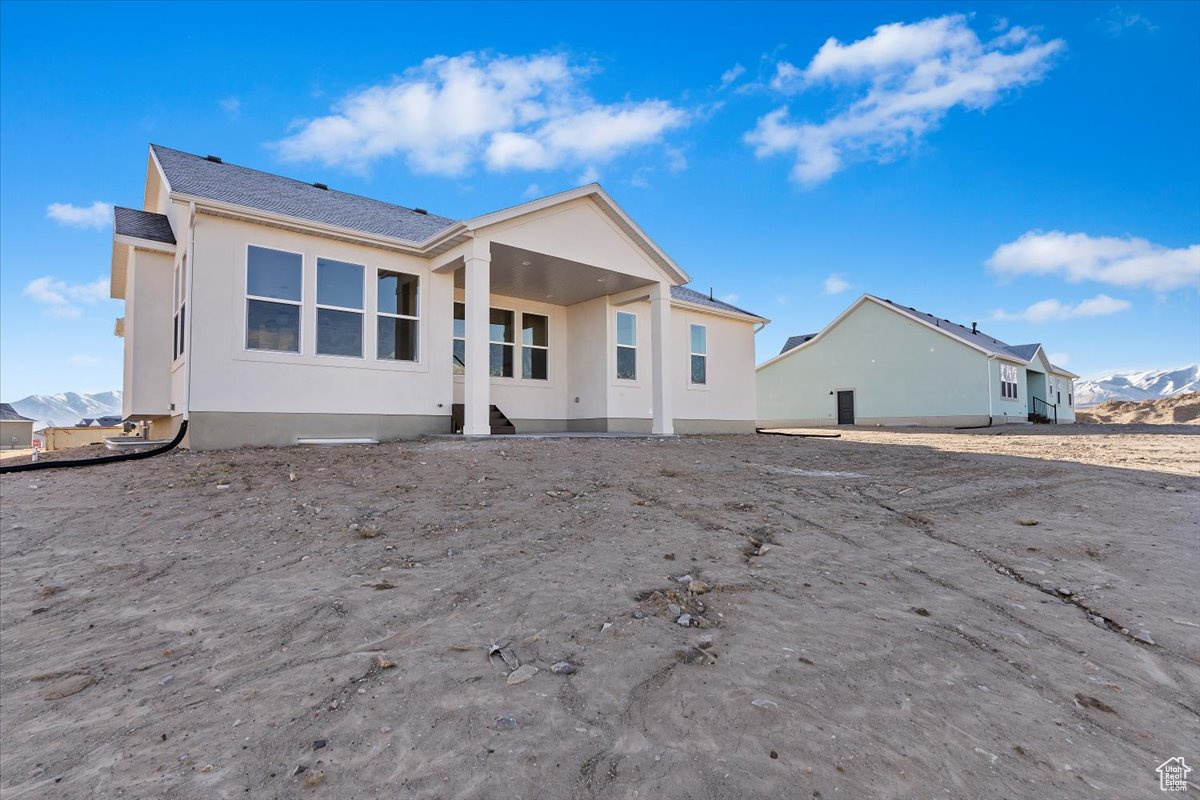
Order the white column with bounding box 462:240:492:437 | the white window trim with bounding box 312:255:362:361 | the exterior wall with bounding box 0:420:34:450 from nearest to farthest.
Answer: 1. the white window trim with bounding box 312:255:362:361
2. the white column with bounding box 462:240:492:437
3. the exterior wall with bounding box 0:420:34:450

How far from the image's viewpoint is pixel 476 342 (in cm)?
997

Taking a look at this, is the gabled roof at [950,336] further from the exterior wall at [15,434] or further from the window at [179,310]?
the exterior wall at [15,434]

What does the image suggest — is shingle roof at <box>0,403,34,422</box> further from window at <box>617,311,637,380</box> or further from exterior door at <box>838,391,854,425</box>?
exterior door at <box>838,391,854,425</box>

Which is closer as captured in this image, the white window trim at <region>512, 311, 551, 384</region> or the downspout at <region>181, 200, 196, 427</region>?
the downspout at <region>181, 200, 196, 427</region>

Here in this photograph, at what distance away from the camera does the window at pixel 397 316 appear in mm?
10188

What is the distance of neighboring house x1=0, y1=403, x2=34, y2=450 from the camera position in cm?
3150

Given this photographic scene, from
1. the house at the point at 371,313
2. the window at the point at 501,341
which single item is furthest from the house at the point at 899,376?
the window at the point at 501,341

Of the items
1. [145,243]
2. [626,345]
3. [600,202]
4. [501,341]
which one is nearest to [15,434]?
[145,243]

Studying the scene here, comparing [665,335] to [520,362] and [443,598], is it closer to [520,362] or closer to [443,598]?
[520,362]

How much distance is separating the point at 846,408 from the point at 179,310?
1064 inches

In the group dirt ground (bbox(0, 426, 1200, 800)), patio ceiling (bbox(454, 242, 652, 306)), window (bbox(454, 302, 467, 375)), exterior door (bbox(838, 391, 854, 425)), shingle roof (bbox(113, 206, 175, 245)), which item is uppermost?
shingle roof (bbox(113, 206, 175, 245))

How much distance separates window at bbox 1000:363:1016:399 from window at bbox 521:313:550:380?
2277cm

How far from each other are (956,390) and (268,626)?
92.5 feet

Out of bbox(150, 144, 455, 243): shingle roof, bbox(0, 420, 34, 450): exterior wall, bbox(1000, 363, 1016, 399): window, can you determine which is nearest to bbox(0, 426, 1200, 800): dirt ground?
bbox(150, 144, 455, 243): shingle roof
